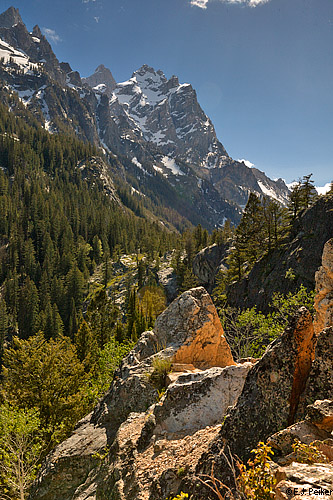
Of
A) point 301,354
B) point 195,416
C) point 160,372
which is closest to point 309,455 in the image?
point 301,354

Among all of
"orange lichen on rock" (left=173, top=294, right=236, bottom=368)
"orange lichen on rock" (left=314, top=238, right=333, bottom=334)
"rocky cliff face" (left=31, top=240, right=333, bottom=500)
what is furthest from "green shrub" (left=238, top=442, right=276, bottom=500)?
"orange lichen on rock" (left=173, top=294, right=236, bottom=368)

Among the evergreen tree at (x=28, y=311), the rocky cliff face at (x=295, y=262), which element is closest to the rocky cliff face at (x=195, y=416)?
the rocky cliff face at (x=295, y=262)

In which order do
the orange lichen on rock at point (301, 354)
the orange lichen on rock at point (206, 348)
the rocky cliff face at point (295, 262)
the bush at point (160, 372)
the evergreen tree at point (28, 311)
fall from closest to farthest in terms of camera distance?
the orange lichen on rock at point (301, 354)
the bush at point (160, 372)
the orange lichen on rock at point (206, 348)
the rocky cliff face at point (295, 262)
the evergreen tree at point (28, 311)

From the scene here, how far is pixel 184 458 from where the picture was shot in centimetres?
780

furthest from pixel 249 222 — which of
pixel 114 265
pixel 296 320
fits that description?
pixel 114 265

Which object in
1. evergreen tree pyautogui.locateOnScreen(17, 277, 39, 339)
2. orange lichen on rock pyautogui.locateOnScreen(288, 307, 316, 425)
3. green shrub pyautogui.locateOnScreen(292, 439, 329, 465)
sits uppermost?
orange lichen on rock pyautogui.locateOnScreen(288, 307, 316, 425)

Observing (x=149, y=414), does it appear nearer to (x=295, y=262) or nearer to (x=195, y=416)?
(x=195, y=416)

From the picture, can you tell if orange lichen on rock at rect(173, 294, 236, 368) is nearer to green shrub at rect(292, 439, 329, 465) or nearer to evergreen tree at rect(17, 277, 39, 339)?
green shrub at rect(292, 439, 329, 465)

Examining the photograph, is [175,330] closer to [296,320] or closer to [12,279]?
[296,320]

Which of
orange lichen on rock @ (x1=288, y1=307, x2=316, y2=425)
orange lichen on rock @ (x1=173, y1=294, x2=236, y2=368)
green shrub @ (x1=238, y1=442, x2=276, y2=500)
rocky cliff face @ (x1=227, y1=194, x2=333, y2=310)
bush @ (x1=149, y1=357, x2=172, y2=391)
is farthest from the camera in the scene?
rocky cliff face @ (x1=227, y1=194, x2=333, y2=310)

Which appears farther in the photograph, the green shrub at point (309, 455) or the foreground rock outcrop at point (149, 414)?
the foreground rock outcrop at point (149, 414)

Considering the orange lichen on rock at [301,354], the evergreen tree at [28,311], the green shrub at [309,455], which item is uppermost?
the orange lichen on rock at [301,354]

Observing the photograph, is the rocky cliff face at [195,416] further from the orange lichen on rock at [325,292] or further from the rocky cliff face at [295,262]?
the rocky cliff face at [295,262]

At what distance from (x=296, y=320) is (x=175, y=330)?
9.72 metres
